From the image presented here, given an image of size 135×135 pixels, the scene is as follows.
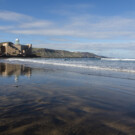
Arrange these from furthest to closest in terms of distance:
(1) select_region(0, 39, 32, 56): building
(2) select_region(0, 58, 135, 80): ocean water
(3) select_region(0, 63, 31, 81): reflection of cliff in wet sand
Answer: (1) select_region(0, 39, 32, 56): building → (2) select_region(0, 58, 135, 80): ocean water → (3) select_region(0, 63, 31, 81): reflection of cliff in wet sand

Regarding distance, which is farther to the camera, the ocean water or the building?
the building

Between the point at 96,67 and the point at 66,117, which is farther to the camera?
the point at 96,67

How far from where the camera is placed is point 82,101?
480 cm

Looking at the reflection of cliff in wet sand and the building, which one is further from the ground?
→ the building

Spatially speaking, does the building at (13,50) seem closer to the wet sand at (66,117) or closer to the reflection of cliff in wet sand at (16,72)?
the reflection of cliff in wet sand at (16,72)

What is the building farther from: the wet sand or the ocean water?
the wet sand

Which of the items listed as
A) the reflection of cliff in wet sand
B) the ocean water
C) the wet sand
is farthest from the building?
the wet sand

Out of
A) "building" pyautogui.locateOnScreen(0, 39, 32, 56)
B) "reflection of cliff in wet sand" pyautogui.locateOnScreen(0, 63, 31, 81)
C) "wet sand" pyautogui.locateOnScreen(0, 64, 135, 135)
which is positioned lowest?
"reflection of cliff in wet sand" pyautogui.locateOnScreen(0, 63, 31, 81)

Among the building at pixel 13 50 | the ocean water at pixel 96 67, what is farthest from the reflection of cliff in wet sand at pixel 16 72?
the building at pixel 13 50

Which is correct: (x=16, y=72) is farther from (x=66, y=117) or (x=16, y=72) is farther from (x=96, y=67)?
(x=96, y=67)

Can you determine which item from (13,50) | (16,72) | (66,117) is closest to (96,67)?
(16,72)

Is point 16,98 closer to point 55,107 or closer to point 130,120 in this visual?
point 55,107

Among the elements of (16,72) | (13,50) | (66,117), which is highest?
(13,50)

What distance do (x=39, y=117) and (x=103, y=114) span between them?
1464mm
